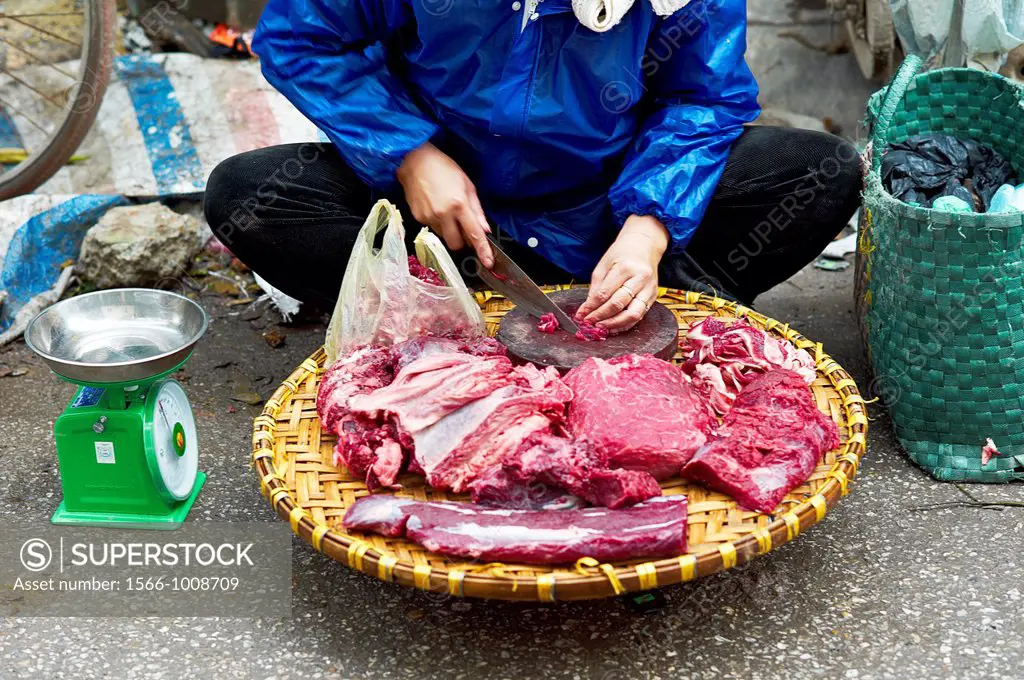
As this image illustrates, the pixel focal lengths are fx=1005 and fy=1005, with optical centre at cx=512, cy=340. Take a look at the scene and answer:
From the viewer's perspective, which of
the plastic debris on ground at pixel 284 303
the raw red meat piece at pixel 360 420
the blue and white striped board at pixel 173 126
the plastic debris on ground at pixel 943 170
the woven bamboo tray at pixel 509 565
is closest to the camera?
the woven bamboo tray at pixel 509 565

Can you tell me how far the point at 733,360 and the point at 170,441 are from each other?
151 cm

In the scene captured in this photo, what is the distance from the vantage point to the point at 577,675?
220cm

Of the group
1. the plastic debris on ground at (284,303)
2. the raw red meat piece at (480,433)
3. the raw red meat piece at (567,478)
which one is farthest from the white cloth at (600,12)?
the plastic debris on ground at (284,303)

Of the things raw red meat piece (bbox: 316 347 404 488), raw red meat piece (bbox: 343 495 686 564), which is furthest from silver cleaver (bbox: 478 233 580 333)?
raw red meat piece (bbox: 343 495 686 564)

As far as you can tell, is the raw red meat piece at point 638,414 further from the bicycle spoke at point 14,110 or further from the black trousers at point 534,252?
the bicycle spoke at point 14,110

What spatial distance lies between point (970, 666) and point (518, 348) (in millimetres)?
1290

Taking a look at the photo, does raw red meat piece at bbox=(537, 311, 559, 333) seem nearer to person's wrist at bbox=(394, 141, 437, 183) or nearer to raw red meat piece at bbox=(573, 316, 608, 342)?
raw red meat piece at bbox=(573, 316, 608, 342)

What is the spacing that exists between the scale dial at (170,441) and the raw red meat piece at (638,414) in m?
1.07

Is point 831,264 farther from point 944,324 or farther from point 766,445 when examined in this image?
point 766,445

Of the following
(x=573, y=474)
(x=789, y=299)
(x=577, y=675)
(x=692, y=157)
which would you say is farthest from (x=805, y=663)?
(x=789, y=299)

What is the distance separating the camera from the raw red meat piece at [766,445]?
2.20 meters

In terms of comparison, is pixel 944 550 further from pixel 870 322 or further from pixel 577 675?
pixel 577 675

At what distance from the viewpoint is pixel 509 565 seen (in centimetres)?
206

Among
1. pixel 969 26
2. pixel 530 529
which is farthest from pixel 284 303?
pixel 969 26
